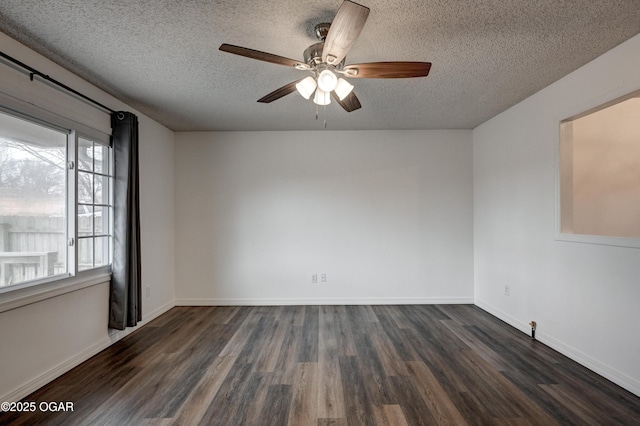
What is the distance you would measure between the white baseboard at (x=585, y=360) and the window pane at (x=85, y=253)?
14.4 ft

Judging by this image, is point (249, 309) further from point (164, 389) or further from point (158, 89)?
point (158, 89)

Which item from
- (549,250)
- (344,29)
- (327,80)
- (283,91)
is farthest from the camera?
(549,250)

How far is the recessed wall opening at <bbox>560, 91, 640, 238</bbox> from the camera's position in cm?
304

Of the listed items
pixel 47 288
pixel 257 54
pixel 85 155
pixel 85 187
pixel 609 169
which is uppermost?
pixel 257 54

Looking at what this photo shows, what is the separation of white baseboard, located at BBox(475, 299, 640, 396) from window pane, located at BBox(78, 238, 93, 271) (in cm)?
439

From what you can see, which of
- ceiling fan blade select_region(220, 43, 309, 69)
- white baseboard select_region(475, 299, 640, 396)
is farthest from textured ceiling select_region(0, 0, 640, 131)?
white baseboard select_region(475, 299, 640, 396)

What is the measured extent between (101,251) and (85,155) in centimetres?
93

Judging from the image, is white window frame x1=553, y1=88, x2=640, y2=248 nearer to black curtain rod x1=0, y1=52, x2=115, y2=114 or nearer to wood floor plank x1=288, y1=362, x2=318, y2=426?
wood floor plank x1=288, y1=362, x2=318, y2=426

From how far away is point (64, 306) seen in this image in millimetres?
2537

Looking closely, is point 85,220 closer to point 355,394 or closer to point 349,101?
point 349,101

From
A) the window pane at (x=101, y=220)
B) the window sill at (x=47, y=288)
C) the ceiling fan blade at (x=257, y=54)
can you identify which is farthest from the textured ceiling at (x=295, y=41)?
the window sill at (x=47, y=288)

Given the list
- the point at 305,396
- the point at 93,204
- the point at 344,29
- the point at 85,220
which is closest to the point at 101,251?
the point at 85,220

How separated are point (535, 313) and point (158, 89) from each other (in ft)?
14.5

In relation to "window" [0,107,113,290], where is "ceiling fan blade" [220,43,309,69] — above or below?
above
